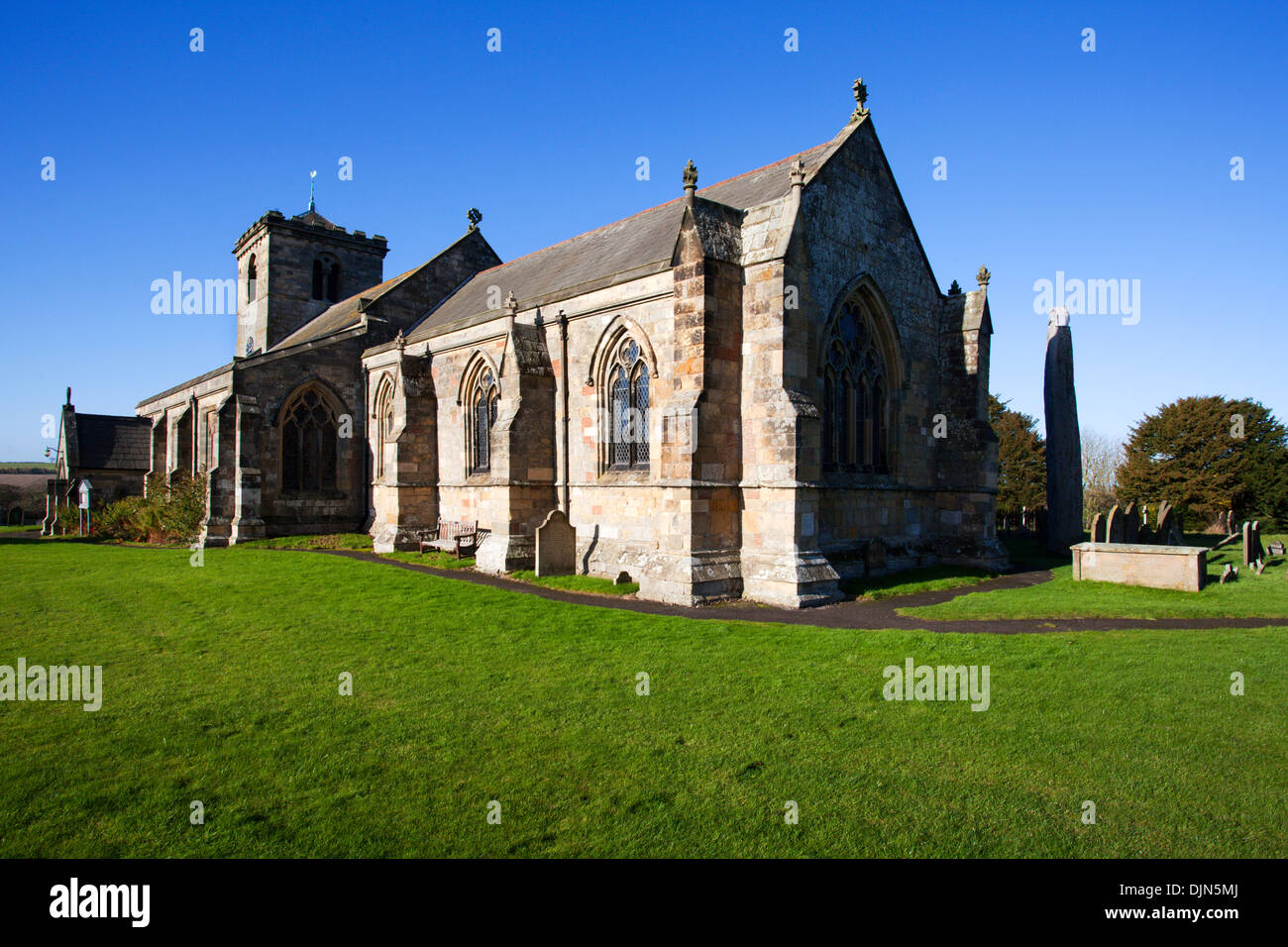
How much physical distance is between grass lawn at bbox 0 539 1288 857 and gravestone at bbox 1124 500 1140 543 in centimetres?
737

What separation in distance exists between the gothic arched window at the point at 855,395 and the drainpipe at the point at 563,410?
20.9 feet

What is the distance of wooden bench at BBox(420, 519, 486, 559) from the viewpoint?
1978 centimetres

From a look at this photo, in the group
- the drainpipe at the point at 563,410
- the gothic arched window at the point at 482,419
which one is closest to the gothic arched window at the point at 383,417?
the gothic arched window at the point at 482,419

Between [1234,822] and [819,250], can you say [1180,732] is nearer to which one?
[1234,822]

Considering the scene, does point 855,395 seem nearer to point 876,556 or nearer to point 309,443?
point 876,556

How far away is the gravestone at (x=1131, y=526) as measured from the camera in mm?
17062

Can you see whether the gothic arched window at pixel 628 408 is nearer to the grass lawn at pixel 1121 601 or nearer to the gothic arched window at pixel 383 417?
the grass lawn at pixel 1121 601

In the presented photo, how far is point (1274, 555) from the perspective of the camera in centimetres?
1903

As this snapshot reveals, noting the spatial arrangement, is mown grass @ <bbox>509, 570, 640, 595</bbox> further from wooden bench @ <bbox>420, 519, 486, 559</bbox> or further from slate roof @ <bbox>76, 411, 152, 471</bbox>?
slate roof @ <bbox>76, 411, 152, 471</bbox>

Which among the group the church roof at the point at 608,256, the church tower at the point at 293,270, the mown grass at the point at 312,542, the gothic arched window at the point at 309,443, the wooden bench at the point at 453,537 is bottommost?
the mown grass at the point at 312,542

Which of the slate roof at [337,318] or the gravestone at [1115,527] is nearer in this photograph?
the gravestone at [1115,527]

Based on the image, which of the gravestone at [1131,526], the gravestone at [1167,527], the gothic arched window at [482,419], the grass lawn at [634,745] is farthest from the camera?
the gothic arched window at [482,419]

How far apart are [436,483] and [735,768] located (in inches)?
735

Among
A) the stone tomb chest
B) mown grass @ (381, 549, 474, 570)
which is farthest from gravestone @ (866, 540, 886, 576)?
mown grass @ (381, 549, 474, 570)
